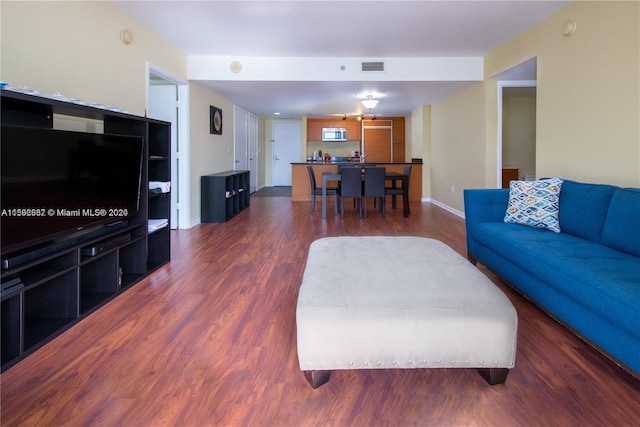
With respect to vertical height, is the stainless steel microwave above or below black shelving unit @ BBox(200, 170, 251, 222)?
above

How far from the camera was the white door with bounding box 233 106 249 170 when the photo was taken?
811cm

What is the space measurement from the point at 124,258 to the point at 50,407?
1746 mm

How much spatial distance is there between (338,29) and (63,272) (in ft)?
11.8

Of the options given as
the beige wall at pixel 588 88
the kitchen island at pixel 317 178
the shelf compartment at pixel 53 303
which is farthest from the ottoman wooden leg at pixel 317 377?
the kitchen island at pixel 317 178

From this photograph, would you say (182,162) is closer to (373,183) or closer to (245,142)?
(373,183)

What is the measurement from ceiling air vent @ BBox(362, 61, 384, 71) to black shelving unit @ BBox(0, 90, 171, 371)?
3224 millimetres

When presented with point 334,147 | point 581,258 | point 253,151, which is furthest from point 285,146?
point 581,258

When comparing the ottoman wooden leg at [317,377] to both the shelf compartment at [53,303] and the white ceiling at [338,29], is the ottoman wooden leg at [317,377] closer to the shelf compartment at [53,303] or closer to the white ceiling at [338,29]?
the shelf compartment at [53,303]

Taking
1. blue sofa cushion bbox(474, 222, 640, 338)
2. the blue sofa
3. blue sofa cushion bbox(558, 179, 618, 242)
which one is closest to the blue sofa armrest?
the blue sofa

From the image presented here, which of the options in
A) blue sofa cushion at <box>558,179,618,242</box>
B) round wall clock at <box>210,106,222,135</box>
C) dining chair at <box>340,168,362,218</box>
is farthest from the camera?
round wall clock at <box>210,106,222,135</box>

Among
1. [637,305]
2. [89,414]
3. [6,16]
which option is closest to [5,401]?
[89,414]

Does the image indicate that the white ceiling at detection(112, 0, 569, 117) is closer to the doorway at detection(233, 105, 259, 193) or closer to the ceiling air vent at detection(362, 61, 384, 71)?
the ceiling air vent at detection(362, 61, 384, 71)

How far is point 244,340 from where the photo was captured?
209 centimetres

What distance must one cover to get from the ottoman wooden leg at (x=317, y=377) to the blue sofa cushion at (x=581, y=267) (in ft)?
4.16
